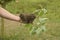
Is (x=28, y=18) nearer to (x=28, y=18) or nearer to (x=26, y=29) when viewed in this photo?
(x=28, y=18)

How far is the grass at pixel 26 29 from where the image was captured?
586 centimetres

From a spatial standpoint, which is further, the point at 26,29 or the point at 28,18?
the point at 26,29

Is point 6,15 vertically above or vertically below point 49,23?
above

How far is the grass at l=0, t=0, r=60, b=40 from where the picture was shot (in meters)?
5.86

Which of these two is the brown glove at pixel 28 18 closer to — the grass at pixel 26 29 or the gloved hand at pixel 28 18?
the gloved hand at pixel 28 18

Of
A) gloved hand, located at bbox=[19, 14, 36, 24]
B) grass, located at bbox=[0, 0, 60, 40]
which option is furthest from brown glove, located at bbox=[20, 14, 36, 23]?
grass, located at bbox=[0, 0, 60, 40]

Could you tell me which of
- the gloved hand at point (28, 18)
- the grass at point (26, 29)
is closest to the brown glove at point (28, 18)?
the gloved hand at point (28, 18)

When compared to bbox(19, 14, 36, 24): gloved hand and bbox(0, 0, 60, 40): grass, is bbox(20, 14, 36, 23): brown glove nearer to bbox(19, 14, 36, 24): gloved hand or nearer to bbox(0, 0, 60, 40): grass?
bbox(19, 14, 36, 24): gloved hand

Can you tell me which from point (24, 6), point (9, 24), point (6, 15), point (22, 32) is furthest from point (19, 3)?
point (6, 15)

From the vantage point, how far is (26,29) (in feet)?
20.7

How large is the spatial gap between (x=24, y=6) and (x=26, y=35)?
2.89 metres

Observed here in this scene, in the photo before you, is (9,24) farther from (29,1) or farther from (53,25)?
(29,1)

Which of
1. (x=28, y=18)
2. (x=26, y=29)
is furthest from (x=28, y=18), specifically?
(x=26, y=29)

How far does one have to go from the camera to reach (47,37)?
588cm
